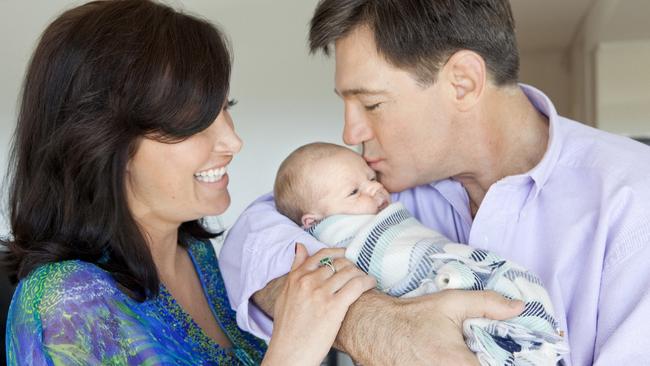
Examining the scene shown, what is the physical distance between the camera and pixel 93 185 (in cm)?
152

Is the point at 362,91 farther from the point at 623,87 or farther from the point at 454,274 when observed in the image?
the point at 623,87

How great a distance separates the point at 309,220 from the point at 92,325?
50 centimetres

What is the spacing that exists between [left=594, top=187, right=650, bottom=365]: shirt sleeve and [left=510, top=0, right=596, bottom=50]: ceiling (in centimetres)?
477

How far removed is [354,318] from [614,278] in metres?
0.46

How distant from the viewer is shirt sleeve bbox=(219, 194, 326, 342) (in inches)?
56.7

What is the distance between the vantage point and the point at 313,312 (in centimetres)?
130

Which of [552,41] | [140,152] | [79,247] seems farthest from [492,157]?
[552,41]

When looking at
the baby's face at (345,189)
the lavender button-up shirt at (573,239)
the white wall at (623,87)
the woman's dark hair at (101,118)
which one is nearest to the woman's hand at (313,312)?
the lavender button-up shirt at (573,239)

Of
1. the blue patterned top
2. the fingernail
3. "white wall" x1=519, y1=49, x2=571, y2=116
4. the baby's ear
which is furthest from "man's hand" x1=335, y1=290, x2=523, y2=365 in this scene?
"white wall" x1=519, y1=49, x2=571, y2=116

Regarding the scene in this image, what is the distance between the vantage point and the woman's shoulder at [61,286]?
1.36m

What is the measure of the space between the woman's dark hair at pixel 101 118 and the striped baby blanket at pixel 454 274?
1.32ft

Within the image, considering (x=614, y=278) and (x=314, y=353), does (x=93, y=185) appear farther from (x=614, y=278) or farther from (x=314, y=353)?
(x=614, y=278)

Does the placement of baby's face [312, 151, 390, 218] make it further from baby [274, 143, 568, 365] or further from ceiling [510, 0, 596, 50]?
ceiling [510, 0, 596, 50]

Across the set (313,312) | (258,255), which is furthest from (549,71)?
(313,312)
